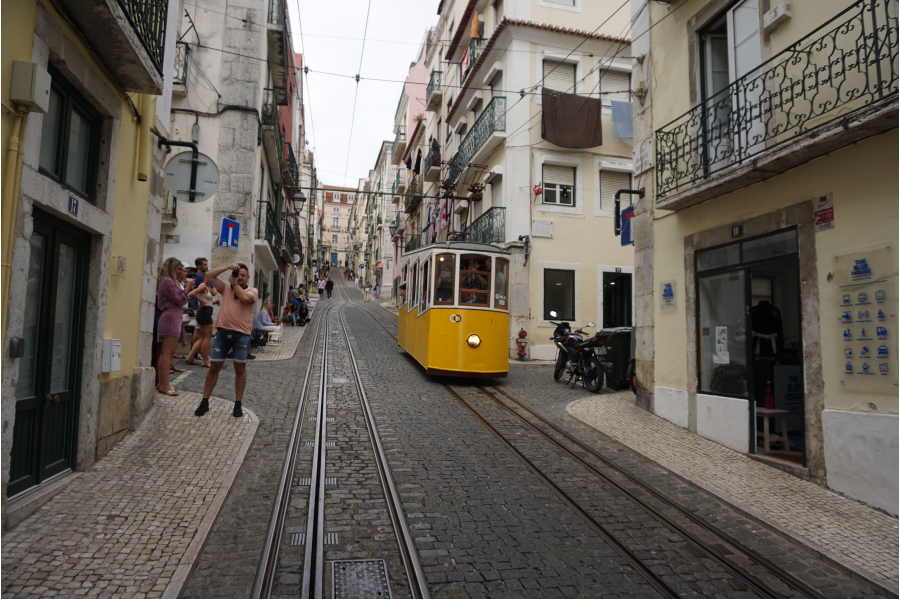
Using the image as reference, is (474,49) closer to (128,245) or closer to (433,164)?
(433,164)

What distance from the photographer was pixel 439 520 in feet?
13.4

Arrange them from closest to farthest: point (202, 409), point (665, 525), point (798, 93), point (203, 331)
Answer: point (665, 525), point (798, 93), point (202, 409), point (203, 331)

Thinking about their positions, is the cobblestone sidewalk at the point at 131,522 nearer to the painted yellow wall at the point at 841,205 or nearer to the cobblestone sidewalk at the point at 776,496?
the cobblestone sidewalk at the point at 776,496

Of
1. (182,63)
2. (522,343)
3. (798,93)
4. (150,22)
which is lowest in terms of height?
(522,343)

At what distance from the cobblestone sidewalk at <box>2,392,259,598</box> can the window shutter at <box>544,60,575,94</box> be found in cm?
1488

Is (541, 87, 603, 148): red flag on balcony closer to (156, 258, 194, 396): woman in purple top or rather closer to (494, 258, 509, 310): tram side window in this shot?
(494, 258, 509, 310): tram side window

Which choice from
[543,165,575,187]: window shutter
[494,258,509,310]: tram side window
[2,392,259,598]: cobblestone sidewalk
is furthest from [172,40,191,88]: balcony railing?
[2,392,259,598]: cobblestone sidewalk

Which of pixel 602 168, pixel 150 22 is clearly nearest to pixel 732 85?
pixel 150 22

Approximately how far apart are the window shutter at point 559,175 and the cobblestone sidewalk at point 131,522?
43.4 feet

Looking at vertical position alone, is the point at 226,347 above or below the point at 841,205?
below

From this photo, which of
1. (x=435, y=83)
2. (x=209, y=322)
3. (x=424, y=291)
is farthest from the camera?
(x=435, y=83)

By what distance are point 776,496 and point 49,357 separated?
6.28 meters

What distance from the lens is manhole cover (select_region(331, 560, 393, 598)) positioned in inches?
120

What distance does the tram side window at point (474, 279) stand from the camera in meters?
10.2
